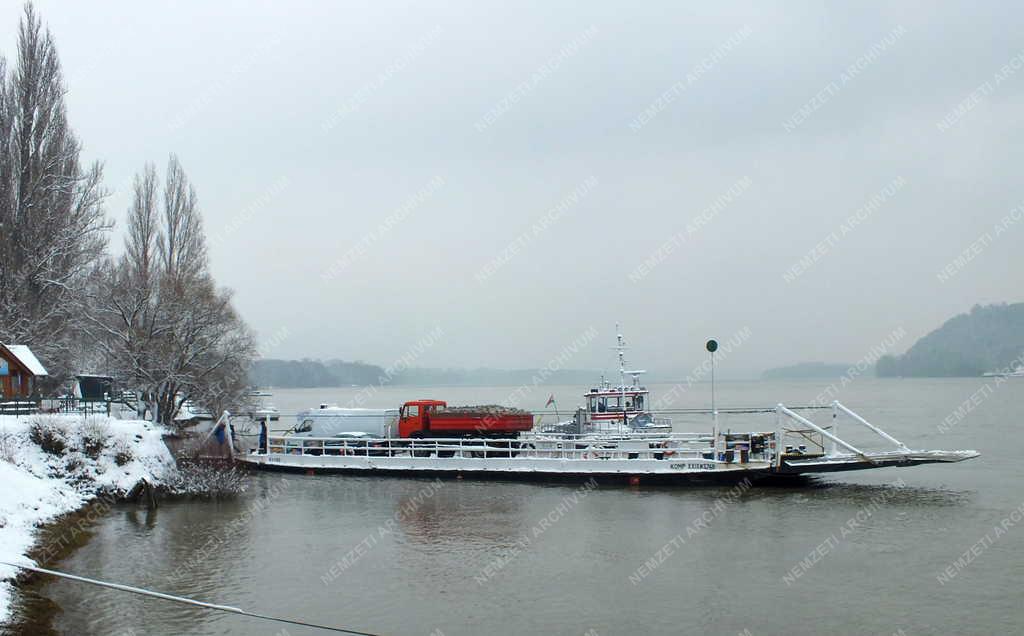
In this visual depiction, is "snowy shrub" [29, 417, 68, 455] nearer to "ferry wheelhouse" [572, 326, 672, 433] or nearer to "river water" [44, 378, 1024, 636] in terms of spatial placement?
"river water" [44, 378, 1024, 636]

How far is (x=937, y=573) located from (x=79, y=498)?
2200cm

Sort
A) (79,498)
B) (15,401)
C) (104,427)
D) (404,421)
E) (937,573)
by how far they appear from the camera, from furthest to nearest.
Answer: (404,421) → (15,401) → (104,427) → (79,498) → (937,573)

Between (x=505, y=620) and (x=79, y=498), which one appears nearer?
(x=505, y=620)

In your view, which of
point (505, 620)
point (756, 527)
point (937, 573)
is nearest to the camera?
point (505, 620)

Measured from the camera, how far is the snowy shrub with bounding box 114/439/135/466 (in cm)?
2491

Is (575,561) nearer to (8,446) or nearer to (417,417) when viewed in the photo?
(8,446)

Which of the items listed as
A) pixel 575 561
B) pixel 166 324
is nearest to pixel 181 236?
pixel 166 324

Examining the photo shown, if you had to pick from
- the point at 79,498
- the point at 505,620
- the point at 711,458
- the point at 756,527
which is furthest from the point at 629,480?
the point at 79,498

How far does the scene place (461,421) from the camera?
32938 millimetres

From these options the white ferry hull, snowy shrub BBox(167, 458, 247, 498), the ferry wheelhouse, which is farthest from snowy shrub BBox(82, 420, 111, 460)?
the ferry wheelhouse

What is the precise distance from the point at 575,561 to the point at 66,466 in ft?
52.3

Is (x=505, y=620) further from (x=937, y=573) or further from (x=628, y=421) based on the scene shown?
(x=628, y=421)

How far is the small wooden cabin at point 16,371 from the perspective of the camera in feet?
96.0

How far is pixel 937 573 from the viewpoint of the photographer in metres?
16.2
